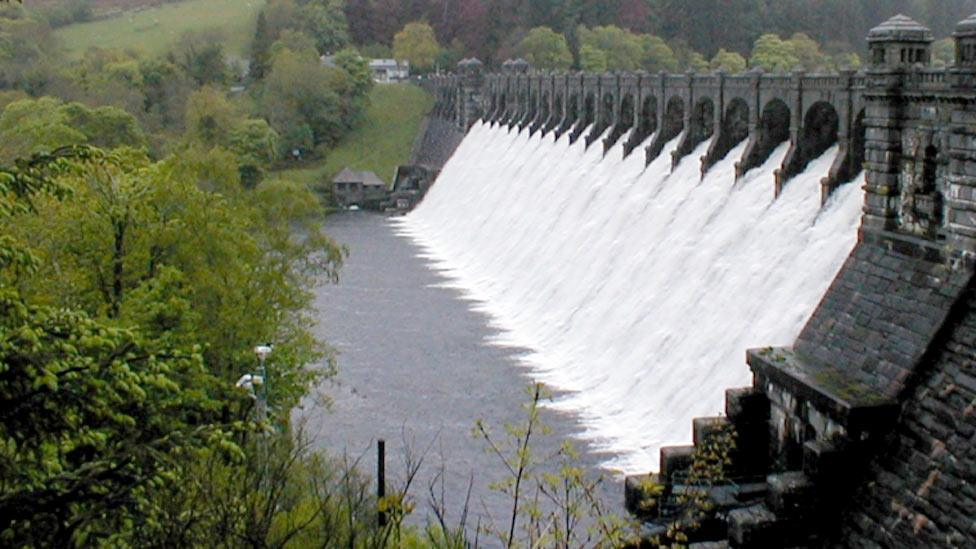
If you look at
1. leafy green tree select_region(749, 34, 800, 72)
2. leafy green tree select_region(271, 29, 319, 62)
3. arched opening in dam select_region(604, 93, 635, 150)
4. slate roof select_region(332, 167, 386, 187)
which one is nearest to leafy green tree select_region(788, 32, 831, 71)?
leafy green tree select_region(749, 34, 800, 72)

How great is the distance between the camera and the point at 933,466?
1702cm

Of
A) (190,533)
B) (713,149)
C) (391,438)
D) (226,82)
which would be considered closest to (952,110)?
(190,533)

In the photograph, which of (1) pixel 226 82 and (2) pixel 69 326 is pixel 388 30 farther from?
(2) pixel 69 326

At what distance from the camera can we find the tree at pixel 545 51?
133000 millimetres

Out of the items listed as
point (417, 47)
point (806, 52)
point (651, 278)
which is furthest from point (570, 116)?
point (417, 47)

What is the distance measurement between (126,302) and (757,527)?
1516cm

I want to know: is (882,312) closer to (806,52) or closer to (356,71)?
(356,71)

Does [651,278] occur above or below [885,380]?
below

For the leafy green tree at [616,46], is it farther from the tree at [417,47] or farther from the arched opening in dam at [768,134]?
the arched opening in dam at [768,134]

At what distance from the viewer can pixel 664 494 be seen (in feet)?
70.5

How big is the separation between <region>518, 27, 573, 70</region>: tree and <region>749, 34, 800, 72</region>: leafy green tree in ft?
67.6

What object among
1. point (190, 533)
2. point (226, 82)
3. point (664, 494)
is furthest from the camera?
point (226, 82)

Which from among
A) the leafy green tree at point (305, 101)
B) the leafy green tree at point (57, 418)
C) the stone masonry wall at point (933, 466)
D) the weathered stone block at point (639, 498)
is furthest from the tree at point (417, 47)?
the leafy green tree at point (57, 418)

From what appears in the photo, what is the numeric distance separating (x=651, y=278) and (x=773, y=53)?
91970 mm
